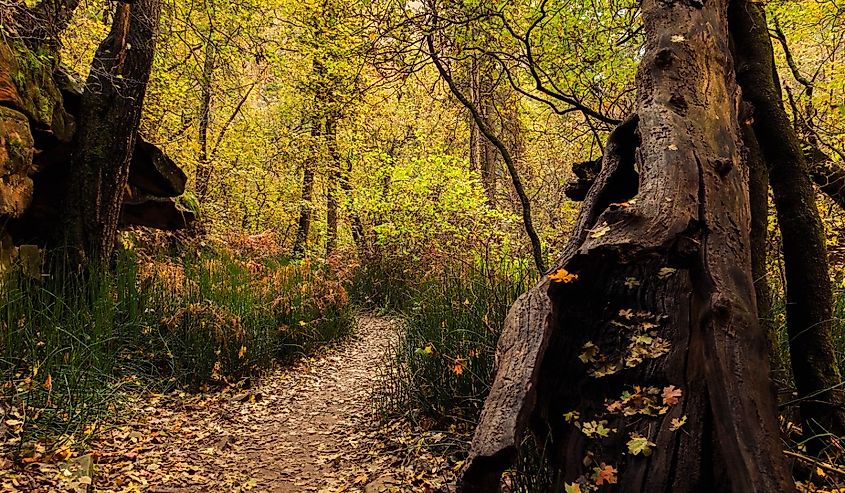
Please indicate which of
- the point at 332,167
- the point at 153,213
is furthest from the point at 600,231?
the point at 332,167

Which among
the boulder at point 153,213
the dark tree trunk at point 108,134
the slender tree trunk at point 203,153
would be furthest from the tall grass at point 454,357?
the slender tree trunk at point 203,153

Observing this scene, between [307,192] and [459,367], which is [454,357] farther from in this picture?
[307,192]

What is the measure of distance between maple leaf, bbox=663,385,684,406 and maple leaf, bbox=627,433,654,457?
12 cm

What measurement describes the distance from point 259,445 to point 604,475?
114 inches

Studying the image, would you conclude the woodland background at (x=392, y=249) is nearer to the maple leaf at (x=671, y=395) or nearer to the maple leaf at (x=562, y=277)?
the maple leaf at (x=671, y=395)

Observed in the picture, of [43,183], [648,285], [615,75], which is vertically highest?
[615,75]

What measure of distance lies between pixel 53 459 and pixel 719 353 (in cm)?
320

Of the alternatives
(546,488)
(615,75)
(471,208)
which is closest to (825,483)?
(546,488)

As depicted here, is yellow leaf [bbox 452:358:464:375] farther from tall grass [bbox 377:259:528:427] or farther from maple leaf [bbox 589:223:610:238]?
maple leaf [bbox 589:223:610:238]

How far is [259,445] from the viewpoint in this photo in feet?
11.8

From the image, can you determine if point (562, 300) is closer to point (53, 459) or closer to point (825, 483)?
point (825, 483)

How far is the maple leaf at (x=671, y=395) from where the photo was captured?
1.38m

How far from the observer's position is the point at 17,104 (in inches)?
165

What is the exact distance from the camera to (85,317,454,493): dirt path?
2953 millimetres
